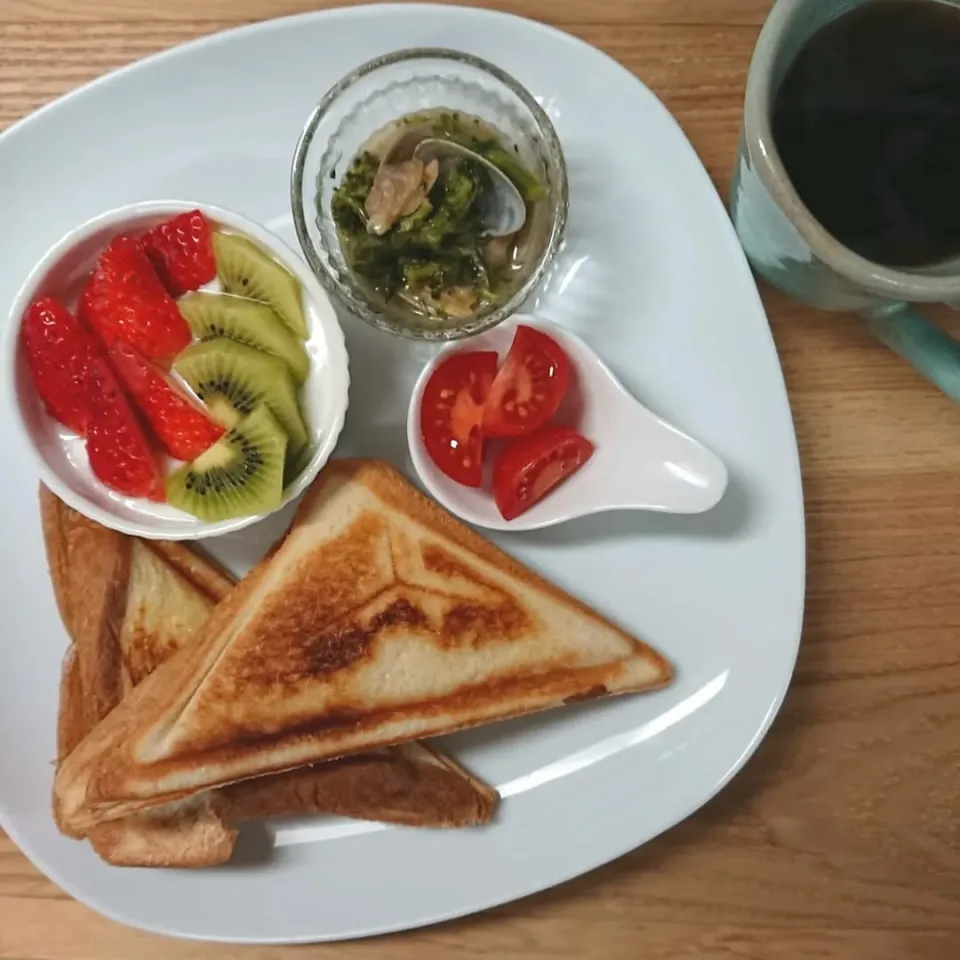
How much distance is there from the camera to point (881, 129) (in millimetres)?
1049

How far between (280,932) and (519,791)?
370 millimetres

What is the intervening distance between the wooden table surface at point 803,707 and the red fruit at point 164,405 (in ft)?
1.43

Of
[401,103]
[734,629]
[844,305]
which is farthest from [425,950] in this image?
[401,103]

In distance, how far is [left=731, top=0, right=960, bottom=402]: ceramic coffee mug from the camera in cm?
95

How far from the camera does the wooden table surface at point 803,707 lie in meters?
1.34

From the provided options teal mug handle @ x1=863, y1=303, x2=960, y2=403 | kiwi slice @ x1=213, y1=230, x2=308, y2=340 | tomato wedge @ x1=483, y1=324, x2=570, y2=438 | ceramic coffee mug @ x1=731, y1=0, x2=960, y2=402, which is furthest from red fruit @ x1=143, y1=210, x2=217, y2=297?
teal mug handle @ x1=863, y1=303, x2=960, y2=403

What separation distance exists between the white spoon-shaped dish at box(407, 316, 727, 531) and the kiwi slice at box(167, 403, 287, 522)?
0.18 meters

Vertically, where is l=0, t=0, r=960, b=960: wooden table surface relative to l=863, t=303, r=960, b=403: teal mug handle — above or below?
below

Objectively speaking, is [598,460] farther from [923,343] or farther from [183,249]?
[183,249]

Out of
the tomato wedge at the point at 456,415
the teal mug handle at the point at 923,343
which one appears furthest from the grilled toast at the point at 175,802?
the teal mug handle at the point at 923,343

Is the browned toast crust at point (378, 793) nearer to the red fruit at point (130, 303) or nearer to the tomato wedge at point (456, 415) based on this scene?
the tomato wedge at point (456, 415)

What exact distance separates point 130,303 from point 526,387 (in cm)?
49

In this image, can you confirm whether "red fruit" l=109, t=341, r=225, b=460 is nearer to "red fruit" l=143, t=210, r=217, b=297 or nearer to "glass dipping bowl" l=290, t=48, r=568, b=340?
"red fruit" l=143, t=210, r=217, b=297

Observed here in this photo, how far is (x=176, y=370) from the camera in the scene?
4.00ft
